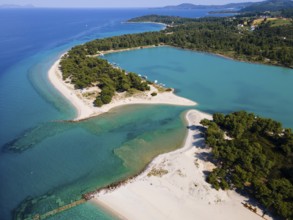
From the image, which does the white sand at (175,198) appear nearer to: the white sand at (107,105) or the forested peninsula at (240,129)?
the forested peninsula at (240,129)

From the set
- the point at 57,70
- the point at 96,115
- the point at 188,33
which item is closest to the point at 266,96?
the point at 96,115

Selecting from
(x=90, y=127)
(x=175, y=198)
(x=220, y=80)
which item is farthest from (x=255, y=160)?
(x=220, y=80)

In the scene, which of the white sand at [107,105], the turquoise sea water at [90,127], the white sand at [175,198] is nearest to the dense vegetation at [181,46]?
the white sand at [107,105]

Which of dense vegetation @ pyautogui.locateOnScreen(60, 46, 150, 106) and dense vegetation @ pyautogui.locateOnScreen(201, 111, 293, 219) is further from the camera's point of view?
dense vegetation @ pyautogui.locateOnScreen(60, 46, 150, 106)

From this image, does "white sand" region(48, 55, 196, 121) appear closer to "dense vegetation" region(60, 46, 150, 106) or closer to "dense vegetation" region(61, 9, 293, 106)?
"dense vegetation" region(60, 46, 150, 106)

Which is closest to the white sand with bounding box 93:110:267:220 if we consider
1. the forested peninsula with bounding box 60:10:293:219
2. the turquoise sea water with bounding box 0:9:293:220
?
the forested peninsula with bounding box 60:10:293:219
